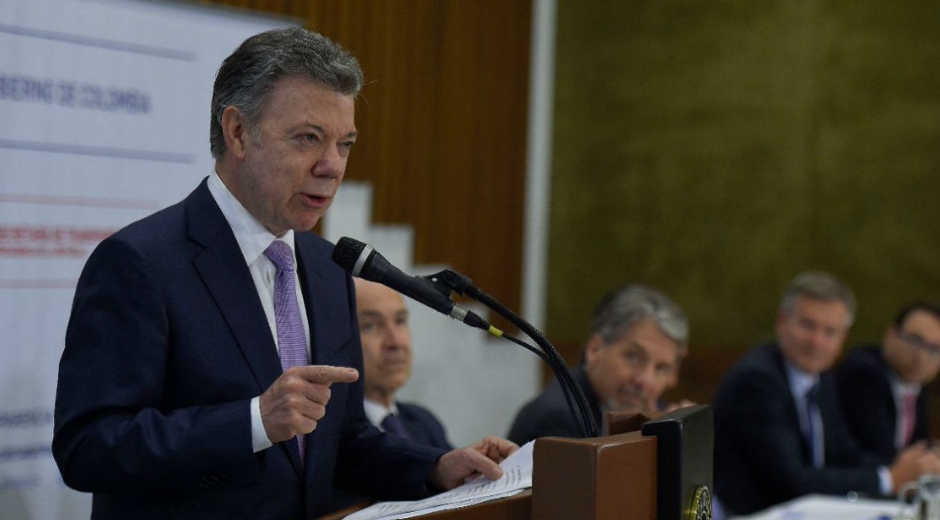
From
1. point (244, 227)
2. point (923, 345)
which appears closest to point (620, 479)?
point (244, 227)

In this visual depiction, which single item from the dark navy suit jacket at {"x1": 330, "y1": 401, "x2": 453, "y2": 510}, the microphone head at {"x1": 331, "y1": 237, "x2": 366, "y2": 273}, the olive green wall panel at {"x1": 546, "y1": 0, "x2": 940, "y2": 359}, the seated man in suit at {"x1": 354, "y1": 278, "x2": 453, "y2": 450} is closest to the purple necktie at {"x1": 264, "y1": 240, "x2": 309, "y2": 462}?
the microphone head at {"x1": 331, "y1": 237, "x2": 366, "y2": 273}

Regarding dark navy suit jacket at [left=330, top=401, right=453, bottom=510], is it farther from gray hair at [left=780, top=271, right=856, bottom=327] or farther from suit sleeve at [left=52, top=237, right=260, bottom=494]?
gray hair at [left=780, top=271, right=856, bottom=327]

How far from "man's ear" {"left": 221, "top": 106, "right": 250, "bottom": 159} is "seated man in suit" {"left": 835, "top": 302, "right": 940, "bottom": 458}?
363 cm

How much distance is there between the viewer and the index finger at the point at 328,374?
1415 mm

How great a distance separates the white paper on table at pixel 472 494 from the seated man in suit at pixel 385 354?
53.3 inches

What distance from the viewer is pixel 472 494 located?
60.1 inches

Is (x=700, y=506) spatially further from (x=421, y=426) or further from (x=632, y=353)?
(x=421, y=426)

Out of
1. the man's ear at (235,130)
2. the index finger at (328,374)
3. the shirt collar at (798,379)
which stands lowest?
the shirt collar at (798,379)

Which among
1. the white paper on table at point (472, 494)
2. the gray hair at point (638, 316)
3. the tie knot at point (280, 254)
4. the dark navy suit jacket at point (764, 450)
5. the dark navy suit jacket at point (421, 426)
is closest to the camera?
the white paper on table at point (472, 494)

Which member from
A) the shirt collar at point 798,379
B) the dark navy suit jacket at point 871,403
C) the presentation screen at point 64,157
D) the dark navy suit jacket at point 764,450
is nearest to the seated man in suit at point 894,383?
the dark navy suit jacket at point 871,403

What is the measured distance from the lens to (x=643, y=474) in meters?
1.44

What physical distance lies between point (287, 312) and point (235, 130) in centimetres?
29

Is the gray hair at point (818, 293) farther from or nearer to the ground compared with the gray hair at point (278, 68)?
nearer to the ground

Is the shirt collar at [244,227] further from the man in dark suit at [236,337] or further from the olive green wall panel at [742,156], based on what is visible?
the olive green wall panel at [742,156]
